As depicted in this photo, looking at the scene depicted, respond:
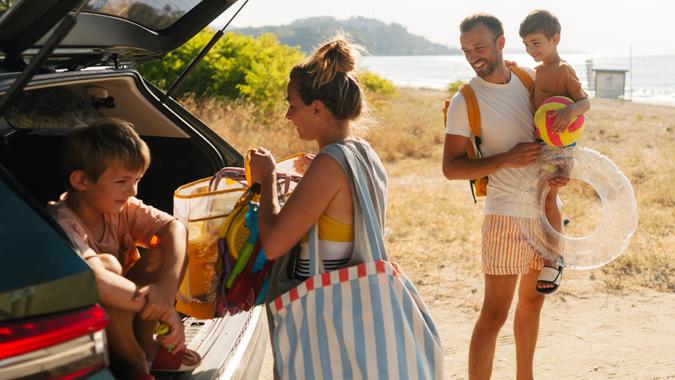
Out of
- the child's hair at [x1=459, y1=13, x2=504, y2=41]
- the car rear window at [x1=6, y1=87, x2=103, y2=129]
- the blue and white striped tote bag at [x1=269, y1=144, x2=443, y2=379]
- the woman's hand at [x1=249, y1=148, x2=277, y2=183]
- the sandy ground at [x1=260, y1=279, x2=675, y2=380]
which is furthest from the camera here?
the sandy ground at [x1=260, y1=279, x2=675, y2=380]

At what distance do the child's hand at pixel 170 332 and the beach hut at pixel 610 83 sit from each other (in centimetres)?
4484

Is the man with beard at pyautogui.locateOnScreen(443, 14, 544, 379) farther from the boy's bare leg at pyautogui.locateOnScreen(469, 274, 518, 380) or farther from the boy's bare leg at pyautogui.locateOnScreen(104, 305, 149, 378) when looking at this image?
the boy's bare leg at pyautogui.locateOnScreen(104, 305, 149, 378)

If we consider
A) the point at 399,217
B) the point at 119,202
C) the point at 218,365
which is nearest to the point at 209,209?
the point at 119,202

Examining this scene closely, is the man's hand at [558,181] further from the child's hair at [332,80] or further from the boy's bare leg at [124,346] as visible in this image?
the boy's bare leg at [124,346]

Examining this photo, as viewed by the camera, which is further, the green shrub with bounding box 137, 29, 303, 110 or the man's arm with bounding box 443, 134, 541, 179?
the green shrub with bounding box 137, 29, 303, 110

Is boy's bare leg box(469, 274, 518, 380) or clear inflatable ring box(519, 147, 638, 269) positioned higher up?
clear inflatable ring box(519, 147, 638, 269)

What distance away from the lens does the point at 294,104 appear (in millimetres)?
2588

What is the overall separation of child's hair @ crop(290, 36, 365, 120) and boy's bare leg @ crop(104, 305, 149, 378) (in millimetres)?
874

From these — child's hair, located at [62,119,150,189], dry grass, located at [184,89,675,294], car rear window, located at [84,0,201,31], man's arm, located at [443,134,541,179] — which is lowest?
dry grass, located at [184,89,675,294]

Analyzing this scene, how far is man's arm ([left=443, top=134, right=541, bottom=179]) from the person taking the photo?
335 centimetres

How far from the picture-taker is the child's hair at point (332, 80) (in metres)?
2.54

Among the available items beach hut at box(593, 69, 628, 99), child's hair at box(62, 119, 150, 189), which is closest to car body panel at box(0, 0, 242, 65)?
child's hair at box(62, 119, 150, 189)

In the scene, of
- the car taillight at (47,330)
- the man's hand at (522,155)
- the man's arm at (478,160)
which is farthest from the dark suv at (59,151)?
the man's hand at (522,155)

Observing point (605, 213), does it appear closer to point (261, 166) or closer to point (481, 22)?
point (481, 22)
